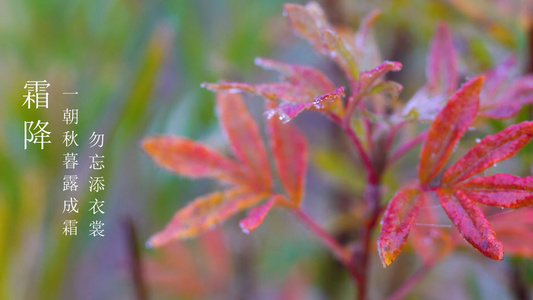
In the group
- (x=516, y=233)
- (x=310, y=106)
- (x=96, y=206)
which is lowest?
(x=516, y=233)

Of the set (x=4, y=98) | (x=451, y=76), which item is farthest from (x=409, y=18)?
(x=4, y=98)

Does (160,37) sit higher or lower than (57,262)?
higher

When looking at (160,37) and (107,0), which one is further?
(107,0)

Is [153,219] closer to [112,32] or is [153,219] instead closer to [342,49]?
[112,32]

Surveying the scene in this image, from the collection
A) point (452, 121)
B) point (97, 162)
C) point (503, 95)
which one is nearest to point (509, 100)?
point (503, 95)

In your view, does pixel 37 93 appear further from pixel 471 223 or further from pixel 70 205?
pixel 471 223

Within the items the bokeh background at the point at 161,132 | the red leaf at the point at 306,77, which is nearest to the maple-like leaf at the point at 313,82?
the red leaf at the point at 306,77

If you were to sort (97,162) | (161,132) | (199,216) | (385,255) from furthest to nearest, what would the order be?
(161,132) < (97,162) < (199,216) < (385,255)
